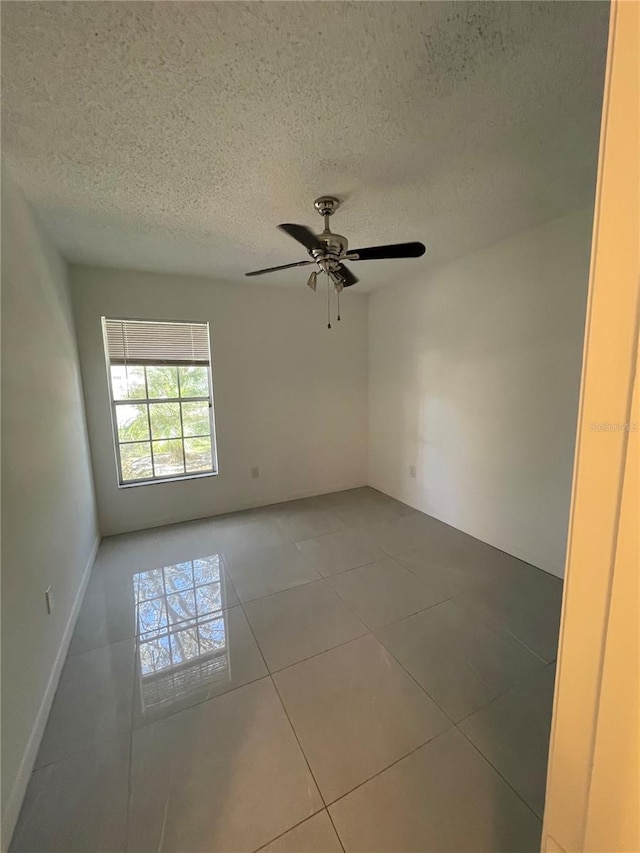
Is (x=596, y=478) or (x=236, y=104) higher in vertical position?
(x=236, y=104)

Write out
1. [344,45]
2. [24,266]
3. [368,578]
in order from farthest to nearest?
[368,578]
[24,266]
[344,45]

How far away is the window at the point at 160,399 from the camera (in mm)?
3162

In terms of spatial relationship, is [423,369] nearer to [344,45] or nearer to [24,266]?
[344,45]

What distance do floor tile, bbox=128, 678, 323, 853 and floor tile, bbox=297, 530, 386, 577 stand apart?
1.13m

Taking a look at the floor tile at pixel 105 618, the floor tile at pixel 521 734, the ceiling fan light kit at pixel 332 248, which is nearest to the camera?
the floor tile at pixel 521 734

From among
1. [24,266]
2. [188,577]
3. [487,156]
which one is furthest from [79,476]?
[487,156]

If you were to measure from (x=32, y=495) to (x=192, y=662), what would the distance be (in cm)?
114

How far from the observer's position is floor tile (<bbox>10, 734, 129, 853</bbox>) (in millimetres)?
1070

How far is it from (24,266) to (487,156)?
2.34 m

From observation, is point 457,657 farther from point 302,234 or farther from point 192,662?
point 302,234

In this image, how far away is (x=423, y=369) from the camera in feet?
11.2

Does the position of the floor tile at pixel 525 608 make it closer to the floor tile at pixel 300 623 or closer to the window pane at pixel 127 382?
the floor tile at pixel 300 623

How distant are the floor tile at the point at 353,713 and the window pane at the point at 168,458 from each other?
2.36 metres

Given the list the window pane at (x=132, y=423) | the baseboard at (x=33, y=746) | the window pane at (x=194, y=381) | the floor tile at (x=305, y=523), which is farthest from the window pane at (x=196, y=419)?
the baseboard at (x=33, y=746)
